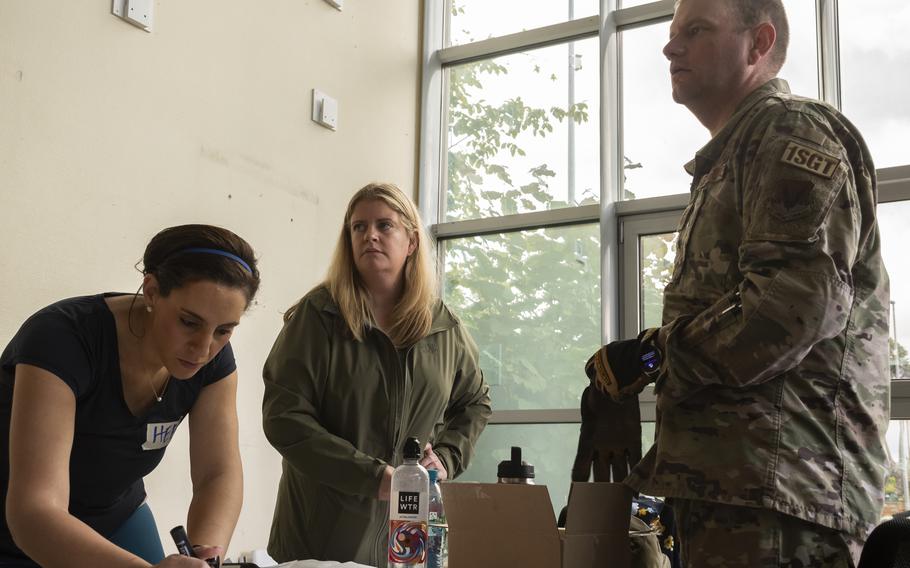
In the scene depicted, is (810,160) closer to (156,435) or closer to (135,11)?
(156,435)

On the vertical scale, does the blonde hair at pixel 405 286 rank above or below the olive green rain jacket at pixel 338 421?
above

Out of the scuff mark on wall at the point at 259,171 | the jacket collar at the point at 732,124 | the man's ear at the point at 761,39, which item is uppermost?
the scuff mark on wall at the point at 259,171

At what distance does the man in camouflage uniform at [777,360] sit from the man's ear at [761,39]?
0.16m

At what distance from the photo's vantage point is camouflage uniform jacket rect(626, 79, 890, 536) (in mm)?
1174

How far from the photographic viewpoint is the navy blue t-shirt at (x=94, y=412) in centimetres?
145

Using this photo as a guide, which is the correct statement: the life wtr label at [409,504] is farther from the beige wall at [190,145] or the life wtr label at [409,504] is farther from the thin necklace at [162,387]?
the beige wall at [190,145]

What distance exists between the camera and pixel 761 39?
4.87 ft

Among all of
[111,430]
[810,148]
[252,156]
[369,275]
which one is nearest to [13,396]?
[111,430]

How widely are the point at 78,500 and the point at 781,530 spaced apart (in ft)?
3.80

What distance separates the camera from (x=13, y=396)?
145cm

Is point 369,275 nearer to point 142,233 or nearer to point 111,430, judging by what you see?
point 111,430

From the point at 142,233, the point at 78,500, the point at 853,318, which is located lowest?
the point at 78,500

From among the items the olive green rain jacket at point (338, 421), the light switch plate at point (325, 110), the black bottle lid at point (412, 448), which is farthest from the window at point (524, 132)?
the black bottle lid at point (412, 448)

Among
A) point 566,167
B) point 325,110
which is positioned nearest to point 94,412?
point 325,110
